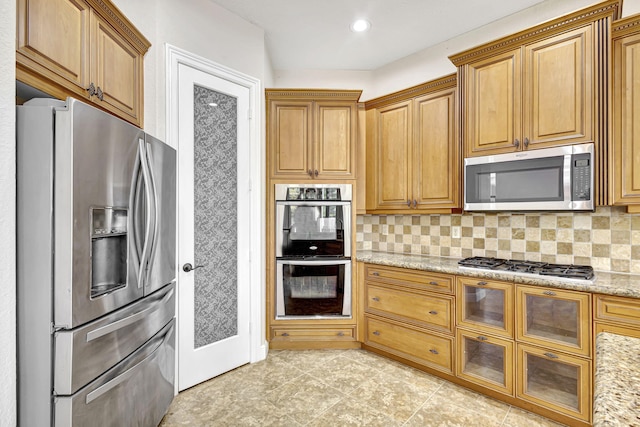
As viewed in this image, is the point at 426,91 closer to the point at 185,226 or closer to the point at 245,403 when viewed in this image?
the point at 185,226

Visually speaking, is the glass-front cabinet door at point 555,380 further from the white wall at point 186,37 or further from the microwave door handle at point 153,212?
the white wall at point 186,37

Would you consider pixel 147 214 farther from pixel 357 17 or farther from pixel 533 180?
pixel 533 180

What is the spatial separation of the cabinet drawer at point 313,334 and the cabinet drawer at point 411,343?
0.20m

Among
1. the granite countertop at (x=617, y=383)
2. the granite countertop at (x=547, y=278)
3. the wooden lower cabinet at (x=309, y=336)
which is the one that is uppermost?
the granite countertop at (x=617, y=383)

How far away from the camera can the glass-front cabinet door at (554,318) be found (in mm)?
1843

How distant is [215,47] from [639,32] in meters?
2.83

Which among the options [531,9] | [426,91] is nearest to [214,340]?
[426,91]

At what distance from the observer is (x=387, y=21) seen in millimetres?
2703

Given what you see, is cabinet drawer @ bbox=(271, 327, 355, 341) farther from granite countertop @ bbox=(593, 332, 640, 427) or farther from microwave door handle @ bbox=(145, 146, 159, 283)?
granite countertop @ bbox=(593, 332, 640, 427)

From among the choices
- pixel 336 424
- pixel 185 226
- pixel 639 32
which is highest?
pixel 639 32

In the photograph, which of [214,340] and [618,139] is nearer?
[618,139]

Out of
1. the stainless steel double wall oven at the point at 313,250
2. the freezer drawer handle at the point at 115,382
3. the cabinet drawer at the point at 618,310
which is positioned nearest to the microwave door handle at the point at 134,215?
the freezer drawer handle at the point at 115,382

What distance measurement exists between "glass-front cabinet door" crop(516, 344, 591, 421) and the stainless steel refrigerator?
233 centimetres

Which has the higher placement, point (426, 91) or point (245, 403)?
point (426, 91)
